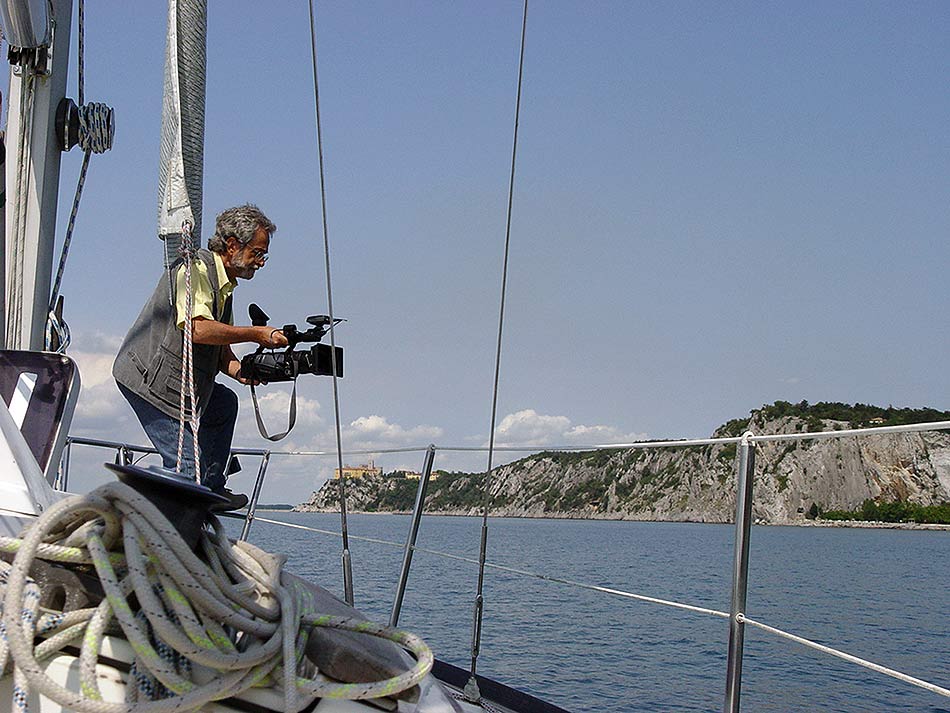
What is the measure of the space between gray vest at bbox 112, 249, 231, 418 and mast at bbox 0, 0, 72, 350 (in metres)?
0.48

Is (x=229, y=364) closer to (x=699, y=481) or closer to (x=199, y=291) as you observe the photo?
(x=199, y=291)

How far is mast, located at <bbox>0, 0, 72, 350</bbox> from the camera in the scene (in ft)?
9.58

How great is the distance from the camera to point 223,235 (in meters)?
2.78

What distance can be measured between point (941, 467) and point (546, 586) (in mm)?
10054

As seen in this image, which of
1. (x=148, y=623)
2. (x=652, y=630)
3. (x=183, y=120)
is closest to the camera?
(x=148, y=623)

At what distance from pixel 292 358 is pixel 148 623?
1555 mm

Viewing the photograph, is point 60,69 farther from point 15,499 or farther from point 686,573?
point 686,573

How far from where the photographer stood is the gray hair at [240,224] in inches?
109

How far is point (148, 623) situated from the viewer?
1233mm

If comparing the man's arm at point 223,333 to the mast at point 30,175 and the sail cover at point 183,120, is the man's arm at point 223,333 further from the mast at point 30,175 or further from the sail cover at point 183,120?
the mast at point 30,175

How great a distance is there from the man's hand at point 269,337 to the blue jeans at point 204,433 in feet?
1.16

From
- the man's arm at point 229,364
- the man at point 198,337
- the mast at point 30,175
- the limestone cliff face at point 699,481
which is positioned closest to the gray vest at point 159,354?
the man at point 198,337

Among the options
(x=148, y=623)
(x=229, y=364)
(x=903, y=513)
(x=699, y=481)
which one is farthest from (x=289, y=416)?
(x=699, y=481)

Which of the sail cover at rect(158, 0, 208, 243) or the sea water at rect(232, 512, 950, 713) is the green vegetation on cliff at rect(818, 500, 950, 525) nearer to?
the sea water at rect(232, 512, 950, 713)
